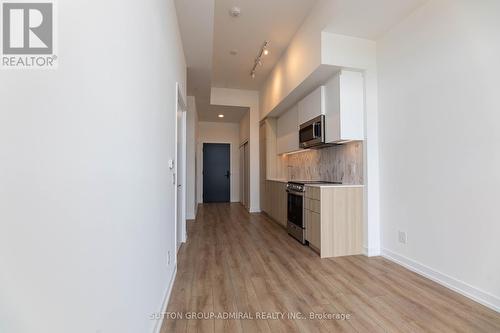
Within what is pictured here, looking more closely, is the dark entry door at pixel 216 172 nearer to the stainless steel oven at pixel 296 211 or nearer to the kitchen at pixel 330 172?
the kitchen at pixel 330 172

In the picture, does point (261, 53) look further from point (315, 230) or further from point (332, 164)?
point (315, 230)

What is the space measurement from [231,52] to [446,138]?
3480 millimetres

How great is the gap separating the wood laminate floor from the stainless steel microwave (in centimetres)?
161

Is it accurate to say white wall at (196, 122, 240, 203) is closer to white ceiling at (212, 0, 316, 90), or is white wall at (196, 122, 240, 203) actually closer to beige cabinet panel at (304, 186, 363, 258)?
white ceiling at (212, 0, 316, 90)

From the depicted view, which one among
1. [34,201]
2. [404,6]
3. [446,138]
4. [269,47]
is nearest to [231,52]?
[269,47]

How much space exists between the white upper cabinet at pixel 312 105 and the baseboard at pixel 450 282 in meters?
2.16

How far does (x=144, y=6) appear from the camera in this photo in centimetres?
138

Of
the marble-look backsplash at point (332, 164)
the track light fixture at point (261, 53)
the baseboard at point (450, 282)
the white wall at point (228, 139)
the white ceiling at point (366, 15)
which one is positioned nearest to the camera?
the baseboard at point (450, 282)

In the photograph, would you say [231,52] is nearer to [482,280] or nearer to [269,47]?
[269,47]

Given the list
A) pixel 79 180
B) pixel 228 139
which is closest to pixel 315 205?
pixel 79 180

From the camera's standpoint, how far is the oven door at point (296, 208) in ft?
11.9

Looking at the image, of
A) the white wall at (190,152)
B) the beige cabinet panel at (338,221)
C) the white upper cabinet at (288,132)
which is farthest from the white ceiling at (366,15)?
the white wall at (190,152)

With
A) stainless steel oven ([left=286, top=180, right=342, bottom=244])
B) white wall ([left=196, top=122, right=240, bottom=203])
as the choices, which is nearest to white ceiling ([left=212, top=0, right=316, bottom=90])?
stainless steel oven ([left=286, top=180, right=342, bottom=244])

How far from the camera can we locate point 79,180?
0.69 metres
